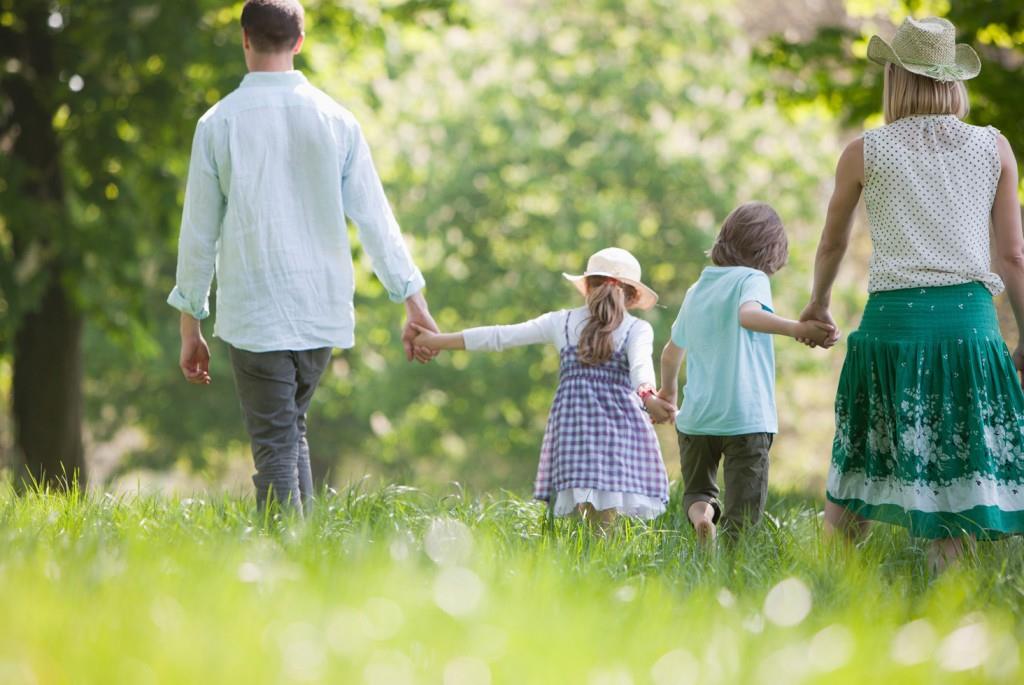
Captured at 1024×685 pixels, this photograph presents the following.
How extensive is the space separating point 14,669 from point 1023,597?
114 inches

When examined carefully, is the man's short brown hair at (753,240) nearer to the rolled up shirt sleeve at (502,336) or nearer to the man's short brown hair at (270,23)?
the rolled up shirt sleeve at (502,336)

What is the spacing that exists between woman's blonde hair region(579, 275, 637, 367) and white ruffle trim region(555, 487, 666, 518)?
561 millimetres

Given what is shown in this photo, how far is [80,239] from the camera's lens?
9.89m

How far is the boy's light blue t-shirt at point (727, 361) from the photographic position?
16.9ft

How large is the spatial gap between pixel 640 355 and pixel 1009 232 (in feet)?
5.09

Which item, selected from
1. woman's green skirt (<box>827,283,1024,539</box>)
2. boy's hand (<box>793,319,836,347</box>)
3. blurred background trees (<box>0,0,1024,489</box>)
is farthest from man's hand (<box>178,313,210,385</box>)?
blurred background trees (<box>0,0,1024,489</box>)

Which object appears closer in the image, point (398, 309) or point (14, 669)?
point (14, 669)

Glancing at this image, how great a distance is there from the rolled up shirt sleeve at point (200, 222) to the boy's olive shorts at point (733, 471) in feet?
7.01

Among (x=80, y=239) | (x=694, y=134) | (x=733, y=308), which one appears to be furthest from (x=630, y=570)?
(x=694, y=134)

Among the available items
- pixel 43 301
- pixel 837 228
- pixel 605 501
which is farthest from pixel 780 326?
pixel 43 301

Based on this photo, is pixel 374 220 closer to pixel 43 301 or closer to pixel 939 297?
pixel 939 297

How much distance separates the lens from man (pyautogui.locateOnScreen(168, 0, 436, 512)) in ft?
15.8

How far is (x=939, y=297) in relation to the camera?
177 inches

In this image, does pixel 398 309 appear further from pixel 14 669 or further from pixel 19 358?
pixel 14 669
